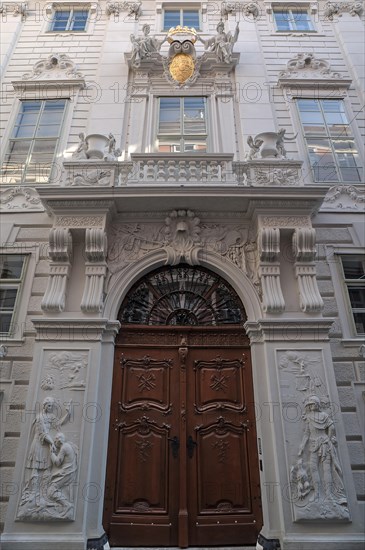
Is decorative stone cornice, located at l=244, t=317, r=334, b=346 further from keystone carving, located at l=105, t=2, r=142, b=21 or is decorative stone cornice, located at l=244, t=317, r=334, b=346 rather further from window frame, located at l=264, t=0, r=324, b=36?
keystone carving, located at l=105, t=2, r=142, b=21

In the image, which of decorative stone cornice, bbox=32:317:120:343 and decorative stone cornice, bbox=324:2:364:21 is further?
decorative stone cornice, bbox=324:2:364:21

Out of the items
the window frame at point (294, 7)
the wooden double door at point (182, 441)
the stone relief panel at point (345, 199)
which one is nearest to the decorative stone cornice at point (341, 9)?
the window frame at point (294, 7)

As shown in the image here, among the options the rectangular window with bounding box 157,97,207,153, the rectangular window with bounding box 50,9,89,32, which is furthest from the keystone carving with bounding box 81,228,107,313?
the rectangular window with bounding box 50,9,89,32

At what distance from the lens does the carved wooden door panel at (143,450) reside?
5.38 metres

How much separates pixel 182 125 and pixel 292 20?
5130 millimetres

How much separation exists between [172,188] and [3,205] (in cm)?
335

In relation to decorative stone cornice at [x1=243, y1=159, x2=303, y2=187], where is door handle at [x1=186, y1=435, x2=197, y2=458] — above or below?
below

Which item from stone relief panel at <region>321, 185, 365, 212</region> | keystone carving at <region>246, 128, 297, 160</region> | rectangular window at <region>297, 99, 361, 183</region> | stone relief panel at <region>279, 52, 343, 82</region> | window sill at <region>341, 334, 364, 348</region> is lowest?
window sill at <region>341, 334, 364, 348</region>

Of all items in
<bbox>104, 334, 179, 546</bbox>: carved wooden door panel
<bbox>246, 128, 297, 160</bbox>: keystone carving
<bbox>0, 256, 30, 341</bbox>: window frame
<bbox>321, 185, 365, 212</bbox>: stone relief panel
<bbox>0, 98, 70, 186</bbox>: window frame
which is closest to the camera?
<bbox>104, 334, 179, 546</bbox>: carved wooden door panel

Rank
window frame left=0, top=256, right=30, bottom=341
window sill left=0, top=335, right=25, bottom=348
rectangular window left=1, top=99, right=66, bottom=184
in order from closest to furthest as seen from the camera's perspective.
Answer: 1. window sill left=0, top=335, right=25, bottom=348
2. window frame left=0, top=256, right=30, bottom=341
3. rectangular window left=1, top=99, right=66, bottom=184

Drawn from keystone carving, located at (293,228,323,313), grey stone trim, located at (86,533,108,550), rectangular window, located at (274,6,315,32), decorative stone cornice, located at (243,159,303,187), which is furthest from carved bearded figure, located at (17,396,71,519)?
rectangular window, located at (274,6,315,32)

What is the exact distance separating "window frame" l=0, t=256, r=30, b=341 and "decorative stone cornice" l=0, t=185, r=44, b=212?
3.01ft

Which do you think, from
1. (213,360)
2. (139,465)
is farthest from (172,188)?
(139,465)

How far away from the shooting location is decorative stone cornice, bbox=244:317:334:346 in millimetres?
5949
